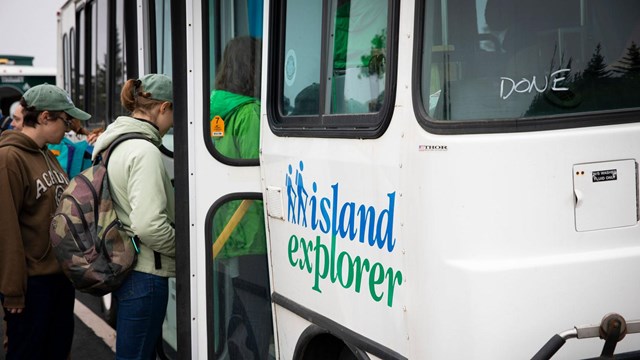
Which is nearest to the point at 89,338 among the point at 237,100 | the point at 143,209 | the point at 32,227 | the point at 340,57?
the point at 32,227

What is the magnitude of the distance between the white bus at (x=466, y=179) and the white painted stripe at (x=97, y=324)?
11.2ft

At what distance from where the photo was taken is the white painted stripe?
6.06m

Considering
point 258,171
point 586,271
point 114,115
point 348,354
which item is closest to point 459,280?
point 586,271

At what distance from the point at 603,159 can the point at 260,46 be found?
5.41 feet

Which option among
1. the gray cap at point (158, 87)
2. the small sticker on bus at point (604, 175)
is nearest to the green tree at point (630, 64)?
the small sticker on bus at point (604, 175)

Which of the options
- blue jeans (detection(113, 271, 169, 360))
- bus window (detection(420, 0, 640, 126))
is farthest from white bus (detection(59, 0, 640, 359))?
blue jeans (detection(113, 271, 169, 360))

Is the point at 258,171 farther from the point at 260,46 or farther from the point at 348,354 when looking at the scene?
the point at 348,354

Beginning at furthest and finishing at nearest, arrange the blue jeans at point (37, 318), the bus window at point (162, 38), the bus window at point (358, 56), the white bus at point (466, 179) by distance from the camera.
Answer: the bus window at point (162, 38), the blue jeans at point (37, 318), the bus window at point (358, 56), the white bus at point (466, 179)

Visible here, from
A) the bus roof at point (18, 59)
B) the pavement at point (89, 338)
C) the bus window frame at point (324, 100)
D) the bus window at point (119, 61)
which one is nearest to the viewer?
the bus window frame at point (324, 100)

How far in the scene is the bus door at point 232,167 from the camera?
343 cm

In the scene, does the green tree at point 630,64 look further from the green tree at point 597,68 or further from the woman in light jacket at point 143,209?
the woman in light jacket at point 143,209

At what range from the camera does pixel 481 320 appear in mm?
2221

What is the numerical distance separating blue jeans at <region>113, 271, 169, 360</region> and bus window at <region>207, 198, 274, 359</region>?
256 mm

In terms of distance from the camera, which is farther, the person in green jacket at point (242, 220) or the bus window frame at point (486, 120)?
the person in green jacket at point (242, 220)
